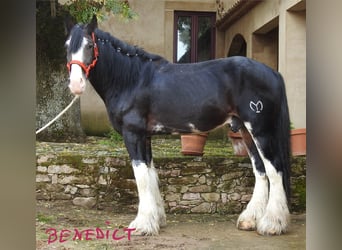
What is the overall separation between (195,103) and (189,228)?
1009 mm

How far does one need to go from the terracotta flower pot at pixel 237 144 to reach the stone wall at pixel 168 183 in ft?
0.33

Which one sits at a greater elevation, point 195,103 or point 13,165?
point 195,103

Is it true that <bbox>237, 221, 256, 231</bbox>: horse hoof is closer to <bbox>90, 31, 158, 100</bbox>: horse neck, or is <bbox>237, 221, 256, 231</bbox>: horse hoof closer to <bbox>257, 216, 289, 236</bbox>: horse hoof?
<bbox>257, 216, 289, 236</bbox>: horse hoof

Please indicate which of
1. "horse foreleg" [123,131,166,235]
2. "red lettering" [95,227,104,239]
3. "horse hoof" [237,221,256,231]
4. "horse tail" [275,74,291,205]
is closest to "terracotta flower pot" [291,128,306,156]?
"horse tail" [275,74,291,205]

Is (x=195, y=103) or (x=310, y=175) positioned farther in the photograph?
(x=195, y=103)

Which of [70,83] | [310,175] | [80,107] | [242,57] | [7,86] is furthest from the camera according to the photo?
[80,107]

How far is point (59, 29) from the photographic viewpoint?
11.6ft

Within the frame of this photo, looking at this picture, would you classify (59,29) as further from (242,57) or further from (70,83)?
(242,57)

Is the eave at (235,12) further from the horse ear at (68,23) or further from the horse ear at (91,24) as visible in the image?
the horse ear at (68,23)

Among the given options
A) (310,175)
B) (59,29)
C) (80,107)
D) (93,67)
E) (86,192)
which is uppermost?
(59,29)

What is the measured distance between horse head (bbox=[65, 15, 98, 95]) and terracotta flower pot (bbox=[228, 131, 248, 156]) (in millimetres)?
1292

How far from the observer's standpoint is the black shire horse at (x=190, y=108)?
3385 mm

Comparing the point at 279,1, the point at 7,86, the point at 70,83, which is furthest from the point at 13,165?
the point at 279,1

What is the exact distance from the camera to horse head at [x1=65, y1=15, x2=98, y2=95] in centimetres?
325
